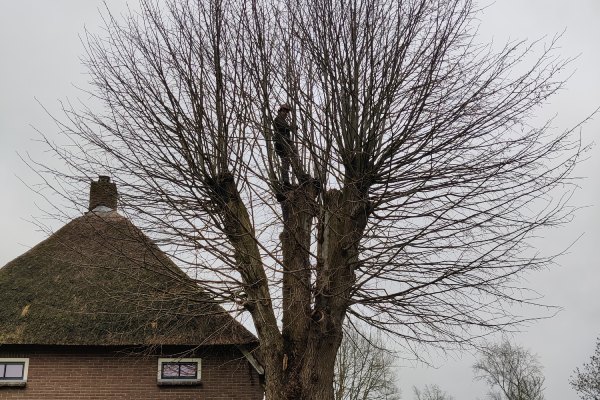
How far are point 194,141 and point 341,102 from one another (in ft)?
7.11

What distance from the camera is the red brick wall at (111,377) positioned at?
41.8ft

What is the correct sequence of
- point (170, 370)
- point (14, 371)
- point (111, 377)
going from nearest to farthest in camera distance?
point (14, 371) < point (111, 377) < point (170, 370)

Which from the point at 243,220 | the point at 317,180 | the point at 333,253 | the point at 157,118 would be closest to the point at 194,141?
the point at 157,118

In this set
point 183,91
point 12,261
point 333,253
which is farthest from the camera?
point 12,261

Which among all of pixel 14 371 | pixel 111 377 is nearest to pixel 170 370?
pixel 111 377

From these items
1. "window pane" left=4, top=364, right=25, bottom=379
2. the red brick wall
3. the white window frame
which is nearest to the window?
the red brick wall

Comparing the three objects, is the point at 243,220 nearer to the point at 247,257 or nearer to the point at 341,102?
the point at 247,257

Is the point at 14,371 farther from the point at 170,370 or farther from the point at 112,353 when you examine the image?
the point at 170,370

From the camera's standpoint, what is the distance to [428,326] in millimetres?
8359

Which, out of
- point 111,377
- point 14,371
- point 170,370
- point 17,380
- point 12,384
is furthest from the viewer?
point 170,370

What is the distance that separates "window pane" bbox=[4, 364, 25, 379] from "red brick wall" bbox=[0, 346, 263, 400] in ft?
0.77

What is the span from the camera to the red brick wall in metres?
12.7

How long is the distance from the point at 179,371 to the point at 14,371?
140 inches

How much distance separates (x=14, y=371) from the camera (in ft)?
42.0
